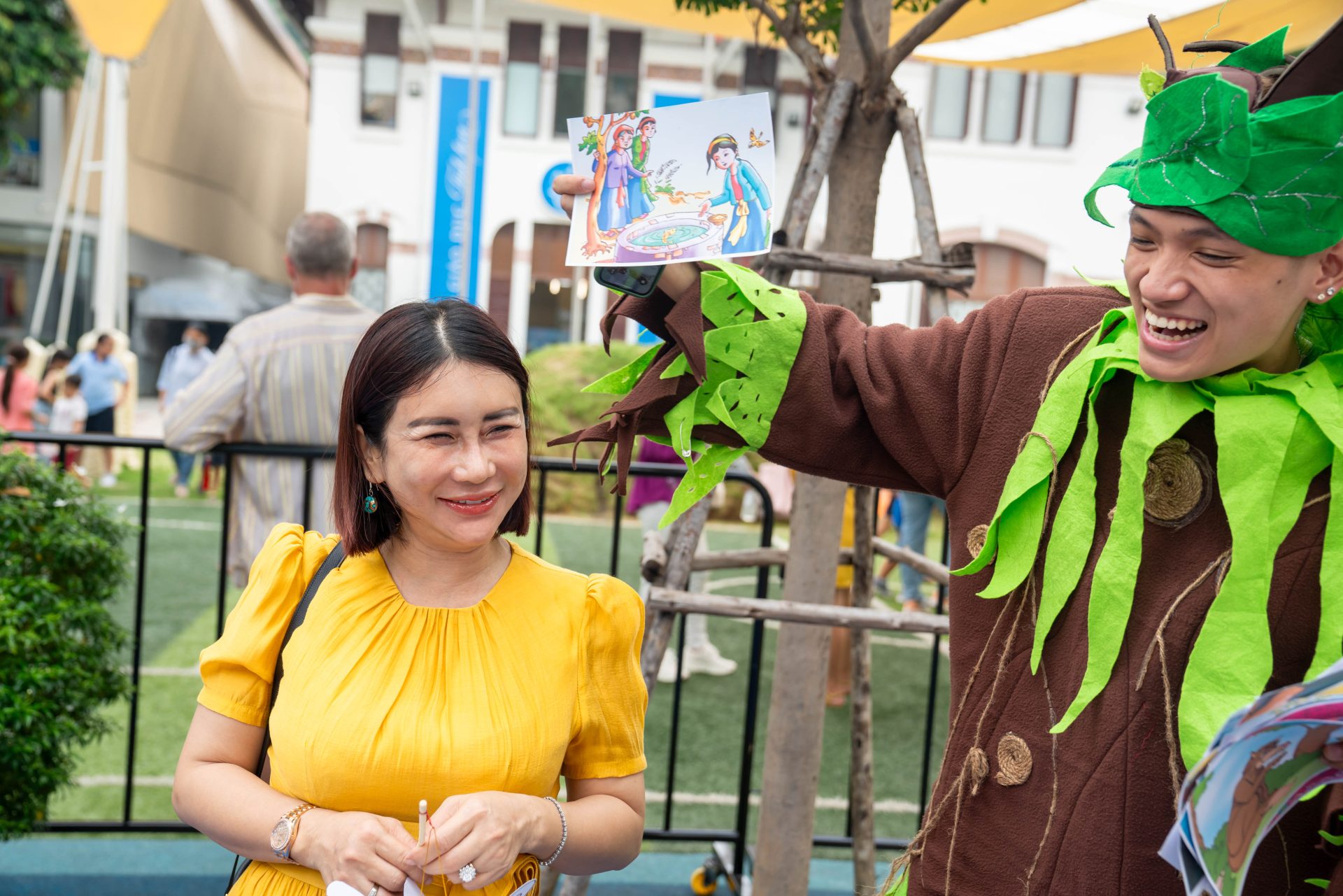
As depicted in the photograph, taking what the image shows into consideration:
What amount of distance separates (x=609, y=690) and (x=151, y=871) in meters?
2.35

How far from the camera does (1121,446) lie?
1.35 meters

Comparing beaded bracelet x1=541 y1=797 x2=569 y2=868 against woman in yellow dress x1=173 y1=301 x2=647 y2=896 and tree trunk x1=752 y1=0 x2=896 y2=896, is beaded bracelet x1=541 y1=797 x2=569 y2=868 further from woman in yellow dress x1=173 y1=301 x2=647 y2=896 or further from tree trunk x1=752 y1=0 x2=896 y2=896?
tree trunk x1=752 y1=0 x2=896 y2=896

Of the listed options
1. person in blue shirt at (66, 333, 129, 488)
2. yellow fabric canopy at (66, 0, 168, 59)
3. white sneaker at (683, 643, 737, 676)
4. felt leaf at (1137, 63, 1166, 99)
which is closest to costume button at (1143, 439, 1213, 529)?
felt leaf at (1137, 63, 1166, 99)

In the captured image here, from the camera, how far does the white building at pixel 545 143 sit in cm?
1723

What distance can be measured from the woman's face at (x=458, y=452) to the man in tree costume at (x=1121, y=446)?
135 millimetres

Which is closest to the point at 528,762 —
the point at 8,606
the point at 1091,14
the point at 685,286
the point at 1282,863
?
the point at 685,286

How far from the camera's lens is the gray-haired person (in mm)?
3469

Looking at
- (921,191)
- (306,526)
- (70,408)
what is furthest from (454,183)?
(921,191)

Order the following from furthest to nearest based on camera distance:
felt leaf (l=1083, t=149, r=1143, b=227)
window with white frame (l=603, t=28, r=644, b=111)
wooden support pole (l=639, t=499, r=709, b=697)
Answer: window with white frame (l=603, t=28, r=644, b=111) < wooden support pole (l=639, t=499, r=709, b=697) < felt leaf (l=1083, t=149, r=1143, b=227)

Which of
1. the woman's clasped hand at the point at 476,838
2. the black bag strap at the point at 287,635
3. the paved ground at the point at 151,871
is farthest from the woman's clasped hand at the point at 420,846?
the paved ground at the point at 151,871

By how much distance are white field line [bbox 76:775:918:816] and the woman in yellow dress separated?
99.4 inches

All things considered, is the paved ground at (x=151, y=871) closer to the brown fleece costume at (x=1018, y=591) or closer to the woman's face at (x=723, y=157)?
the brown fleece costume at (x=1018, y=591)

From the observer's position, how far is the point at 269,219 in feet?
90.3

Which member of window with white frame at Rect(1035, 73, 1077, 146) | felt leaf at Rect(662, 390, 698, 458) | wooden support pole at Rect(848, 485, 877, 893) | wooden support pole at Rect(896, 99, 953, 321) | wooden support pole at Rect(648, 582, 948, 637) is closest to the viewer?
felt leaf at Rect(662, 390, 698, 458)
